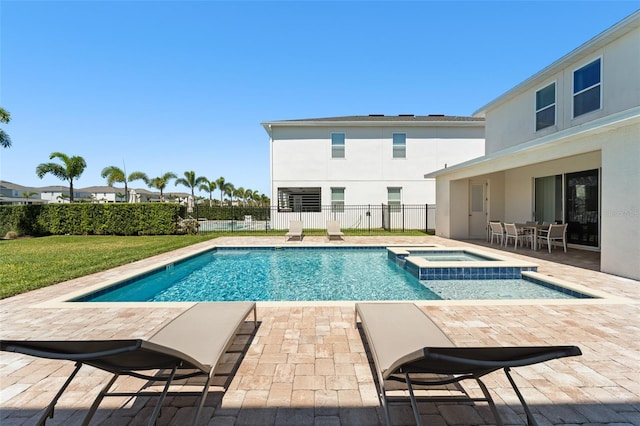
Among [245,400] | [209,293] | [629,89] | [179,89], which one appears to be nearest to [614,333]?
[245,400]

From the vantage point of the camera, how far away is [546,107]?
10602mm

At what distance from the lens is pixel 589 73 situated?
29.4 feet

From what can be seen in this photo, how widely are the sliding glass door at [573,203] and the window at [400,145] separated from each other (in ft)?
26.8

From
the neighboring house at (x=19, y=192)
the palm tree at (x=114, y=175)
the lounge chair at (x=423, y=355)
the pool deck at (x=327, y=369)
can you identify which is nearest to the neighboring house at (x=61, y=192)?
the neighboring house at (x=19, y=192)

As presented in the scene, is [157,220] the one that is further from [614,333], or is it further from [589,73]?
[589,73]

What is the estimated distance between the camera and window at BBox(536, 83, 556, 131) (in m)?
10.3

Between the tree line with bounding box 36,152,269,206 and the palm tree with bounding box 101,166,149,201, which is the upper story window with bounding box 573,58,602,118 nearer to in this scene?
the tree line with bounding box 36,152,269,206

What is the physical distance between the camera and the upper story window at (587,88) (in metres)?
8.70

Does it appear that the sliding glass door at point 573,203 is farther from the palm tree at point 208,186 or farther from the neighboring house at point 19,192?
the neighboring house at point 19,192

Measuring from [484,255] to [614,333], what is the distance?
565 cm

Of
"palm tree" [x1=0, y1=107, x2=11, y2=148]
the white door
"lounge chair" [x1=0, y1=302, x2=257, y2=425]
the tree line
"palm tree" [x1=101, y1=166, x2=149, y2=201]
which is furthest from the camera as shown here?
"palm tree" [x1=101, y1=166, x2=149, y2=201]

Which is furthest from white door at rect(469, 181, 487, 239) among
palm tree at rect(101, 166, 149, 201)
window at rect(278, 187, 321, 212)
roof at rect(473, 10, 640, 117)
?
palm tree at rect(101, 166, 149, 201)

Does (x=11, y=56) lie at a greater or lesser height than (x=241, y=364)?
greater

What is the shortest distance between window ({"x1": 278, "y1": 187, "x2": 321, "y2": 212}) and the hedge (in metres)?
6.26
